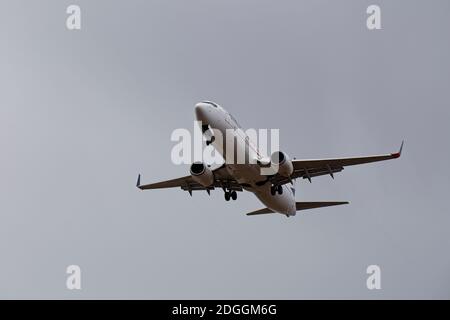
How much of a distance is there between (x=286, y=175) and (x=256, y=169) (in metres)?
2.09

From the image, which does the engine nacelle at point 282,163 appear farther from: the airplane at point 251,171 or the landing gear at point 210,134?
the landing gear at point 210,134

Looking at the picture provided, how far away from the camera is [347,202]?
57.8m

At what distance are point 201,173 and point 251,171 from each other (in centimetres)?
366

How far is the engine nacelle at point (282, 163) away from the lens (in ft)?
163

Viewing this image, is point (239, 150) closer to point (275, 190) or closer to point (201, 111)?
point (201, 111)

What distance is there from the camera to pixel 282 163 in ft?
163

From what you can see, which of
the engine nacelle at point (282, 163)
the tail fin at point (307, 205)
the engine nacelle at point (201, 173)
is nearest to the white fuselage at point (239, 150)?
the engine nacelle at point (282, 163)

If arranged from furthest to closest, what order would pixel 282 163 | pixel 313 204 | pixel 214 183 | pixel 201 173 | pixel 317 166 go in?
pixel 313 204
pixel 214 183
pixel 317 166
pixel 201 173
pixel 282 163

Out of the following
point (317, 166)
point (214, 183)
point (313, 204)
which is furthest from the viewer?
point (313, 204)

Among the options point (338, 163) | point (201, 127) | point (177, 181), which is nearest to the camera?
point (201, 127)

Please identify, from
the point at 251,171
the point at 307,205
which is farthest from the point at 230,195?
the point at 307,205

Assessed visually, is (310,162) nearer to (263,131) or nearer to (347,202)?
(263,131)
